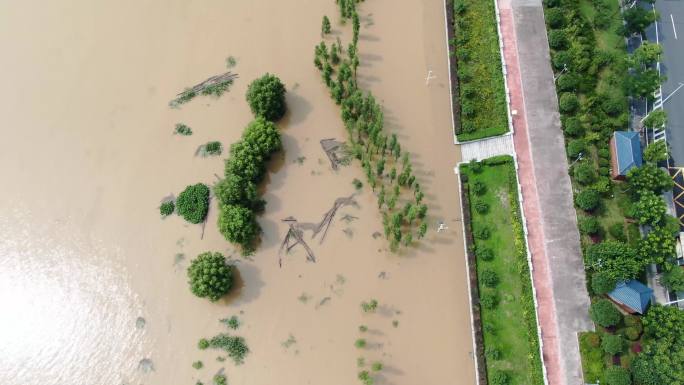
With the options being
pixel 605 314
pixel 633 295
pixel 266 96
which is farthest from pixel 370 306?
pixel 266 96

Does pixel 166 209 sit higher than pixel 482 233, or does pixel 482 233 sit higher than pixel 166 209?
pixel 166 209

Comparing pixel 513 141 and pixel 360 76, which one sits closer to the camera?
pixel 513 141

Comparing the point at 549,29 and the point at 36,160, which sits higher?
the point at 549,29


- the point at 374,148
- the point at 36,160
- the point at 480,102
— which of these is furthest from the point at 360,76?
the point at 36,160

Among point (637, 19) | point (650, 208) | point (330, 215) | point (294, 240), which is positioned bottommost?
point (294, 240)

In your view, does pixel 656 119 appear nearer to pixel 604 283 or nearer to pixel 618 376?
pixel 604 283

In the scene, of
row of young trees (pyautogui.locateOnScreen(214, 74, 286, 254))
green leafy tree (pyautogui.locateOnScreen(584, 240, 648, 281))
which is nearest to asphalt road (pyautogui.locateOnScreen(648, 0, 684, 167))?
green leafy tree (pyautogui.locateOnScreen(584, 240, 648, 281))

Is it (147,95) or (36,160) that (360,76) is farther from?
(36,160)

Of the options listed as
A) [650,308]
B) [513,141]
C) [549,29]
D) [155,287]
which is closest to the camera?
[650,308]
